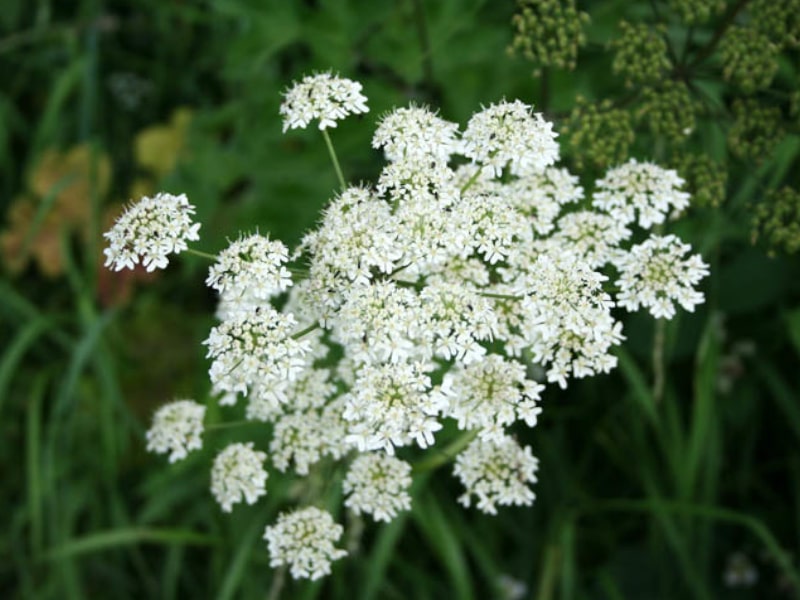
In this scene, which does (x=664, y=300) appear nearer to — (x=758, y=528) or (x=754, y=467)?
(x=758, y=528)

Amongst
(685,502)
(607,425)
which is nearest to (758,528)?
(685,502)

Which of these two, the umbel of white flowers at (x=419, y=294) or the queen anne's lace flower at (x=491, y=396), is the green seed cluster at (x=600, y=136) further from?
the queen anne's lace flower at (x=491, y=396)

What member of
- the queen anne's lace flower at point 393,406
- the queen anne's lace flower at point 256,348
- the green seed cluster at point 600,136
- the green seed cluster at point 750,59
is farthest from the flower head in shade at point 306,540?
the green seed cluster at point 750,59

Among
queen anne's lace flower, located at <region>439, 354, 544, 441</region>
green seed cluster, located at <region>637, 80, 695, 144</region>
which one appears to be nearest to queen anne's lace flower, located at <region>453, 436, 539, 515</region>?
queen anne's lace flower, located at <region>439, 354, 544, 441</region>

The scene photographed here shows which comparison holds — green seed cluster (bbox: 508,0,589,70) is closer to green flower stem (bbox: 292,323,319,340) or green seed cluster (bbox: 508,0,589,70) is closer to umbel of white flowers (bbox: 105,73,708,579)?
umbel of white flowers (bbox: 105,73,708,579)

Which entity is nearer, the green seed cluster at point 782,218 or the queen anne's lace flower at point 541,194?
the queen anne's lace flower at point 541,194

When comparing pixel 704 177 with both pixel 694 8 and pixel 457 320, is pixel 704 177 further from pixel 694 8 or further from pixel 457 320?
pixel 457 320
